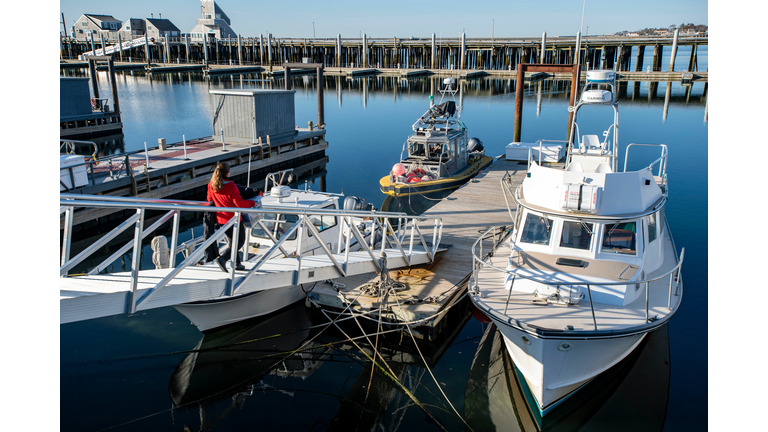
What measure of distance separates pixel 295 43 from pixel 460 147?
72083mm

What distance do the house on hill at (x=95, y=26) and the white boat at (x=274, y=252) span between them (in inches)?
4522

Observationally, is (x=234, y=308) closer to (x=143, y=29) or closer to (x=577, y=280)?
(x=577, y=280)

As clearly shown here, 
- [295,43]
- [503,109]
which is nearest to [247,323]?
[503,109]

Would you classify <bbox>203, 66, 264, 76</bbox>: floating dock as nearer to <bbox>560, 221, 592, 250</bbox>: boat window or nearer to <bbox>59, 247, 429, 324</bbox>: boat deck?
<bbox>59, 247, 429, 324</bbox>: boat deck

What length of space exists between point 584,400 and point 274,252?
6265 millimetres

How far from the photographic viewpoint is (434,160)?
19.4 m

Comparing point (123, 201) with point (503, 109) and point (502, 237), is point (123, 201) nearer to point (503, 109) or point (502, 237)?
point (502, 237)

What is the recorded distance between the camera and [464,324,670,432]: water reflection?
7.86 meters

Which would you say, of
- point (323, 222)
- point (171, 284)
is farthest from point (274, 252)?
point (171, 284)

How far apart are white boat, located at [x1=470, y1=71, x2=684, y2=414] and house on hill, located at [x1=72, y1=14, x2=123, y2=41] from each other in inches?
4678

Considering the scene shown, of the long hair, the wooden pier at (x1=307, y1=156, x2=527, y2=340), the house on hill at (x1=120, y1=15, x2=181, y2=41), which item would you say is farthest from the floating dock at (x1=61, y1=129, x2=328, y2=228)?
the house on hill at (x1=120, y1=15, x2=181, y2=41)

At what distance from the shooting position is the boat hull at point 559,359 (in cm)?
724

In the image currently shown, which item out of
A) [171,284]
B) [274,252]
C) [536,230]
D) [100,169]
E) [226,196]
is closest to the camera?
[171,284]

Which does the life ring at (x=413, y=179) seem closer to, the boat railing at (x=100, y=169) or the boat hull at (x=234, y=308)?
the boat hull at (x=234, y=308)
